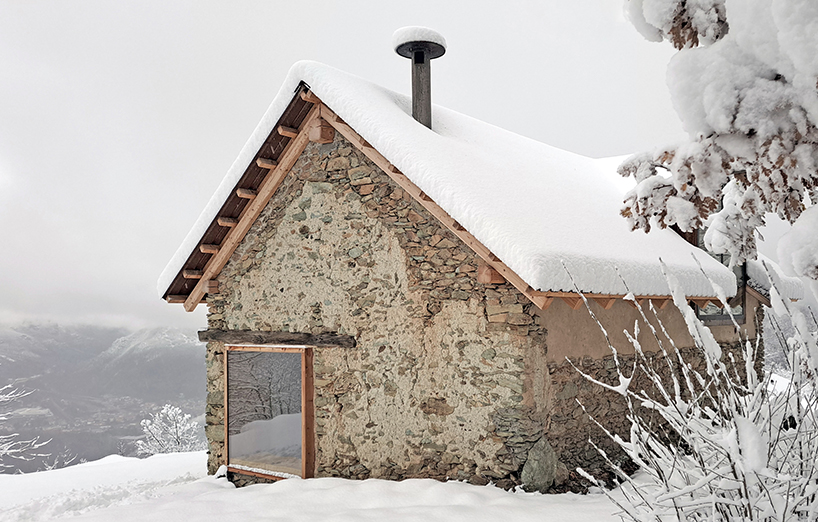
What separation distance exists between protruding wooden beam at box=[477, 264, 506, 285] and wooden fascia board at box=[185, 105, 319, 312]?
289 cm

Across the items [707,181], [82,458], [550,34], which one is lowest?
[82,458]

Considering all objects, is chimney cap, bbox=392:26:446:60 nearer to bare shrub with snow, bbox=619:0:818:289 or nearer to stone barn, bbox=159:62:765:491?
stone barn, bbox=159:62:765:491

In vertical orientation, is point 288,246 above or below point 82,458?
above

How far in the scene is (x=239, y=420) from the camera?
8055mm

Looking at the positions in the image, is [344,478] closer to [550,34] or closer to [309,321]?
[309,321]

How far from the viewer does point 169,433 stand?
2725 centimetres

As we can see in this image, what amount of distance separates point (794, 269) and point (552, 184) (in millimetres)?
6007

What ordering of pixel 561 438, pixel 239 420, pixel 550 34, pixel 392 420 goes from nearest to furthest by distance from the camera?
pixel 561 438 → pixel 392 420 → pixel 239 420 → pixel 550 34

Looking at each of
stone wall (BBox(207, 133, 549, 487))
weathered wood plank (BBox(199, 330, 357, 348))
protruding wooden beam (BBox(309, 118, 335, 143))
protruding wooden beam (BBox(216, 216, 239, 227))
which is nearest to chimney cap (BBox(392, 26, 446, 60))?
protruding wooden beam (BBox(309, 118, 335, 143))

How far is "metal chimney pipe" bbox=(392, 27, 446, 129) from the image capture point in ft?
26.2

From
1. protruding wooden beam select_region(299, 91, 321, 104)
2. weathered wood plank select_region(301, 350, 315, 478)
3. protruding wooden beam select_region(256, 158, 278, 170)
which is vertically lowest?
weathered wood plank select_region(301, 350, 315, 478)

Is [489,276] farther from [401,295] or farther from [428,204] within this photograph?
[401,295]

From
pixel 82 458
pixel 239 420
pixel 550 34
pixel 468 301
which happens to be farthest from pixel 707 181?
pixel 550 34

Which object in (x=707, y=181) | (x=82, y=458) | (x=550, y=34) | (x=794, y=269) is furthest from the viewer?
(x=550, y=34)
